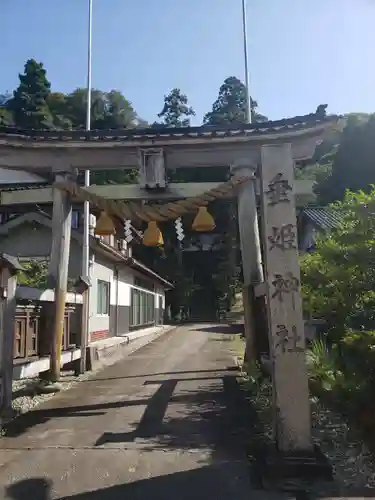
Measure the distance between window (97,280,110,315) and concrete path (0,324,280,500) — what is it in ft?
21.7

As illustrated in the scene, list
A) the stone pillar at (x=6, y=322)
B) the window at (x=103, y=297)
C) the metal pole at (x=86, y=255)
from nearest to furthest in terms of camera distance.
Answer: the stone pillar at (x=6, y=322) → the metal pole at (x=86, y=255) → the window at (x=103, y=297)

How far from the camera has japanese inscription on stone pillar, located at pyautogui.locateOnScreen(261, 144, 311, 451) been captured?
5043 millimetres

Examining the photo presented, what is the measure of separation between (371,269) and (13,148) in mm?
5584

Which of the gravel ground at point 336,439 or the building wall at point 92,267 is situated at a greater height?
the building wall at point 92,267

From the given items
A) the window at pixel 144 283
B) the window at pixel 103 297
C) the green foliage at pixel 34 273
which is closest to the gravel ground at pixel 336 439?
the green foliage at pixel 34 273

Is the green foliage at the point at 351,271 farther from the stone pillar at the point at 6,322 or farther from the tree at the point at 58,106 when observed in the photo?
the tree at the point at 58,106

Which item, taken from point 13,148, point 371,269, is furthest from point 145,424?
point 13,148

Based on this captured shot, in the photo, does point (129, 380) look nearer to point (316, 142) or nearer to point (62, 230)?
point (62, 230)

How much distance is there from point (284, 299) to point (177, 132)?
307 centimetres

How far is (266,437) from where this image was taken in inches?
239

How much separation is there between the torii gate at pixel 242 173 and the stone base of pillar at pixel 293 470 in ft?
0.39

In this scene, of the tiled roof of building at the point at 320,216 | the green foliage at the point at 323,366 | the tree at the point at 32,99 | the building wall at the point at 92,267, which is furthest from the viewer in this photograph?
the tree at the point at 32,99

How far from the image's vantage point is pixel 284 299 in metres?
5.34

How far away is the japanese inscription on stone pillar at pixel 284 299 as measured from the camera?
16.5 feet
